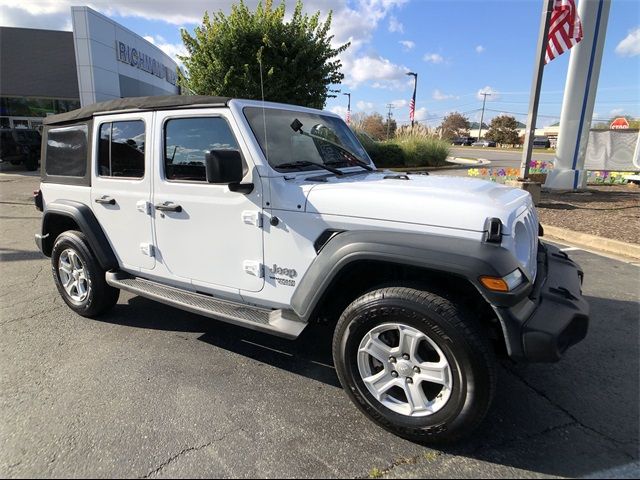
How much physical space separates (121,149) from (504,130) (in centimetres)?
7144

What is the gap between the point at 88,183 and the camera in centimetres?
388

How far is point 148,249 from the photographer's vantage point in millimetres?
3498

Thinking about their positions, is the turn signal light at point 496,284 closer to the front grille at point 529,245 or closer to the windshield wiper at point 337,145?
the front grille at point 529,245

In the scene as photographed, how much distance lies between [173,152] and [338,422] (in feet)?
7.35

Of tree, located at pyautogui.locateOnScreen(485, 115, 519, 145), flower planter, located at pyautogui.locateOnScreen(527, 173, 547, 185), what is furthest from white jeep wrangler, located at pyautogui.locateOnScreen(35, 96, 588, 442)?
tree, located at pyautogui.locateOnScreen(485, 115, 519, 145)

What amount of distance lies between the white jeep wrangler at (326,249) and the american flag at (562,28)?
23.3 ft

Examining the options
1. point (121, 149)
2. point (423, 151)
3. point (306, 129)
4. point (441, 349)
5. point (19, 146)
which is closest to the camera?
point (441, 349)

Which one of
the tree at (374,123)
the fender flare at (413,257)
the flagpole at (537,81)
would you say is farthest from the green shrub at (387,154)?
the tree at (374,123)

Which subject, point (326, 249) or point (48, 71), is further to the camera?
point (48, 71)

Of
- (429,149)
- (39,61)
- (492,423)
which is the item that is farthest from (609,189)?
(39,61)

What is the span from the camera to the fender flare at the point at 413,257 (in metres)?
2.15

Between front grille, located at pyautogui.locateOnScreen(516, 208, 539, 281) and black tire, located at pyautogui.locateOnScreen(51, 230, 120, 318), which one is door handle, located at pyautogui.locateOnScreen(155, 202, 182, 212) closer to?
black tire, located at pyautogui.locateOnScreen(51, 230, 120, 318)

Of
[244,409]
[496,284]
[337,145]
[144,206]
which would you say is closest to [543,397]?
[496,284]

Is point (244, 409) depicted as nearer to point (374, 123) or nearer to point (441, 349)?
point (441, 349)
